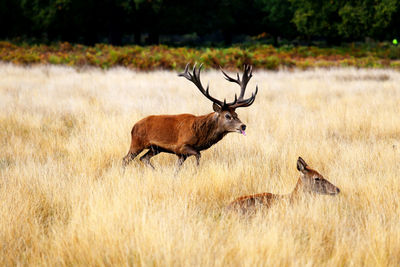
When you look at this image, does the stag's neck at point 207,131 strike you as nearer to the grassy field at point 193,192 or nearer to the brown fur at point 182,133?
the brown fur at point 182,133

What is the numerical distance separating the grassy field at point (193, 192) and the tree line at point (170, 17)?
2432cm

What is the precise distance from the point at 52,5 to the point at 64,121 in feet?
87.5

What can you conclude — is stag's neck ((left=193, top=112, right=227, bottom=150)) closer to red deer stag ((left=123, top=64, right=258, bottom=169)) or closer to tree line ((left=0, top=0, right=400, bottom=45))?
red deer stag ((left=123, top=64, right=258, bottom=169))

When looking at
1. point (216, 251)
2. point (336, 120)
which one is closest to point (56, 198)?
point (216, 251)

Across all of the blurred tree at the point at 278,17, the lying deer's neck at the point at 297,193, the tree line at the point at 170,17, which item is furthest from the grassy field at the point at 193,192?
the blurred tree at the point at 278,17

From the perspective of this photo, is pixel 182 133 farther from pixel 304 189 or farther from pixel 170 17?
pixel 170 17

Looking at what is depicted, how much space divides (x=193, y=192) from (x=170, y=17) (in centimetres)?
3562

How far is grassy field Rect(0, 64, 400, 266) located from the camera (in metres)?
2.83

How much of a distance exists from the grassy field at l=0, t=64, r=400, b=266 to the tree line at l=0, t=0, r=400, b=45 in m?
24.3

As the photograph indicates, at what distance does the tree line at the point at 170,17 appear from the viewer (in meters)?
32.1

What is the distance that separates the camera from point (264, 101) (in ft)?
35.0

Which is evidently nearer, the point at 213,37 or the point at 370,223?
the point at 370,223

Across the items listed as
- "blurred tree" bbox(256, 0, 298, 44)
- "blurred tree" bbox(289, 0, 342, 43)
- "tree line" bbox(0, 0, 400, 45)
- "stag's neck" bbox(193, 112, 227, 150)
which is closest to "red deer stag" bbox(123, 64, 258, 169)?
"stag's neck" bbox(193, 112, 227, 150)

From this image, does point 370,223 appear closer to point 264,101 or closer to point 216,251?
point 216,251
